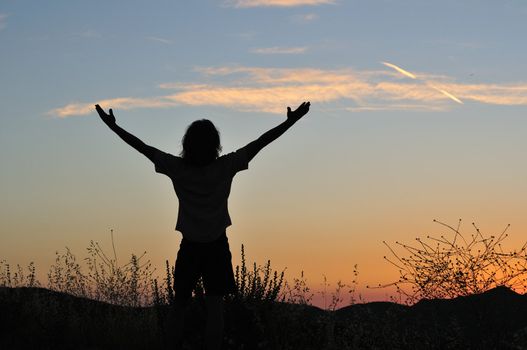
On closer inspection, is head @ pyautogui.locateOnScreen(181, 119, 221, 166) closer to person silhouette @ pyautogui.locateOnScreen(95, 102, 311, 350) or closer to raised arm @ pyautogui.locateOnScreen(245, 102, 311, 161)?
person silhouette @ pyautogui.locateOnScreen(95, 102, 311, 350)

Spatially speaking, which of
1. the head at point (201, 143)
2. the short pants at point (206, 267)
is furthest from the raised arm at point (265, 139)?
the short pants at point (206, 267)

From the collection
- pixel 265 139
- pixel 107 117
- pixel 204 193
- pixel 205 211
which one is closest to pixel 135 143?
pixel 107 117

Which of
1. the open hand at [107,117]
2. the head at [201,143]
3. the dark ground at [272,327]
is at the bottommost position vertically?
the dark ground at [272,327]

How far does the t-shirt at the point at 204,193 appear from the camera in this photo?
633 centimetres

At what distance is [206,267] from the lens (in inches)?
253

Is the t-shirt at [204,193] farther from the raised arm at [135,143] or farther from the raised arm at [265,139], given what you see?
the raised arm at [135,143]

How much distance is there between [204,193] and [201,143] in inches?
17.9

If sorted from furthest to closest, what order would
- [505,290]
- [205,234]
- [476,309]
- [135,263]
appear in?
[135,263] < [505,290] < [476,309] < [205,234]

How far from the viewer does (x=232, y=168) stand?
6.46 meters

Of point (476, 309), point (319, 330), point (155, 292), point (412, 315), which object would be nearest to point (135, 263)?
point (155, 292)

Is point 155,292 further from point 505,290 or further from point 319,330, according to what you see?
point 505,290

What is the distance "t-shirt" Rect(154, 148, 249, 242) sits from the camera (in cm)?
633

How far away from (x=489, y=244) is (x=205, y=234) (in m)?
4.98

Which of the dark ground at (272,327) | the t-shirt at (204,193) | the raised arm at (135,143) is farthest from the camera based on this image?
the dark ground at (272,327)
